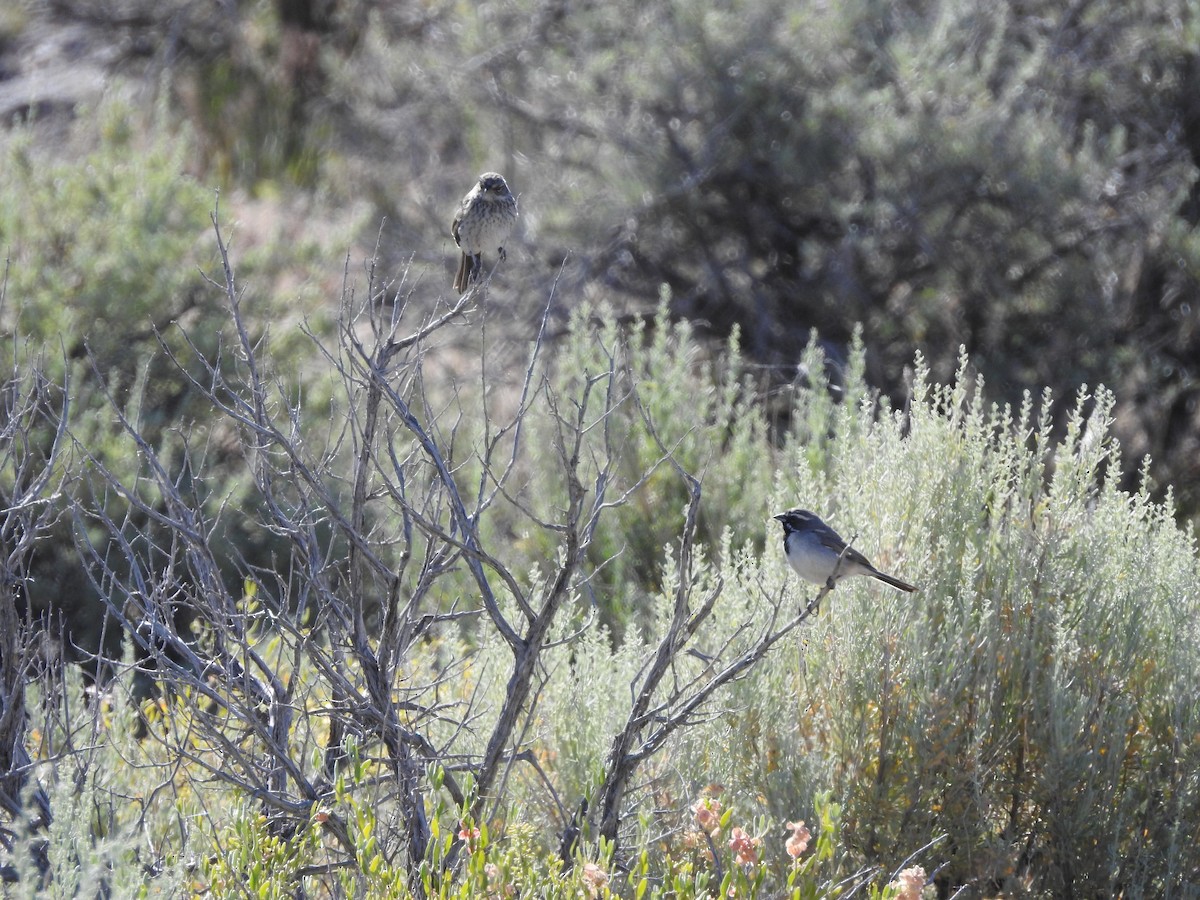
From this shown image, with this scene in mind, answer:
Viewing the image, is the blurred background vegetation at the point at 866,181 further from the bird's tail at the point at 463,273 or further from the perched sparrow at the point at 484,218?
the perched sparrow at the point at 484,218

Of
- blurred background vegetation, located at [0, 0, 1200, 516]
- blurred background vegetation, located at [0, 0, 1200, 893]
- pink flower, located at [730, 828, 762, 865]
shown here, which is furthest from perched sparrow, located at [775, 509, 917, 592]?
blurred background vegetation, located at [0, 0, 1200, 516]

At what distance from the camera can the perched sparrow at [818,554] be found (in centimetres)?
389

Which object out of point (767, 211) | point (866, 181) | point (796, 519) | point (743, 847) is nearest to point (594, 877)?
point (743, 847)

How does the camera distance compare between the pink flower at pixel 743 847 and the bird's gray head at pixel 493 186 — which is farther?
the bird's gray head at pixel 493 186

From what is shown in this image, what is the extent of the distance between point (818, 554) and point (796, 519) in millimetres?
229

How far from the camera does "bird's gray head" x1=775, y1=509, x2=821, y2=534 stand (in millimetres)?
4172

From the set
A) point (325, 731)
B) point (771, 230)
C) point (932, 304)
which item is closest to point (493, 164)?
point (771, 230)

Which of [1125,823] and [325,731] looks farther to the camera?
[325,731]

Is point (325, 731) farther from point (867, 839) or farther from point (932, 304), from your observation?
point (932, 304)

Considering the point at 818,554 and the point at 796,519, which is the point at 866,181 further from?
the point at 818,554

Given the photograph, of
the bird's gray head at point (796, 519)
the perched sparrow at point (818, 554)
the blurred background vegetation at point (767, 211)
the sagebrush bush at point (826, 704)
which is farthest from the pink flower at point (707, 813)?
the blurred background vegetation at point (767, 211)

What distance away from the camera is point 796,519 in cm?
421

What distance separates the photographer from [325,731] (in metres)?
4.70

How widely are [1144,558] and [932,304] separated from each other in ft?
17.5
